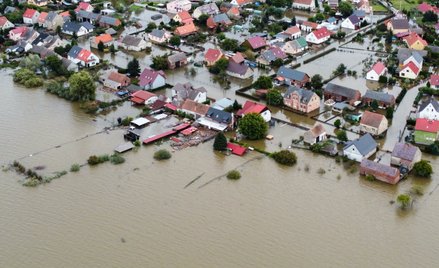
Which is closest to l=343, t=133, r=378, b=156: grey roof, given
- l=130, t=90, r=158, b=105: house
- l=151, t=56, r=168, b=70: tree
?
l=130, t=90, r=158, b=105: house

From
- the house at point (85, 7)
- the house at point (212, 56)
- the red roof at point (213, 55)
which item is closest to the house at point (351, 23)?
the house at point (212, 56)

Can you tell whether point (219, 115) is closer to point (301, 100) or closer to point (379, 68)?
point (301, 100)

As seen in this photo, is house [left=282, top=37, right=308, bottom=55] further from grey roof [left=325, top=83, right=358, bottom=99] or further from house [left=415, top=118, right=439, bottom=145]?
house [left=415, top=118, right=439, bottom=145]

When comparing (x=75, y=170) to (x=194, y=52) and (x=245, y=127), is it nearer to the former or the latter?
(x=245, y=127)

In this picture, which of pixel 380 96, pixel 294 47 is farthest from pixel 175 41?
pixel 380 96

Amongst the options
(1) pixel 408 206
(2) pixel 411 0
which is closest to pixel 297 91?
(1) pixel 408 206
